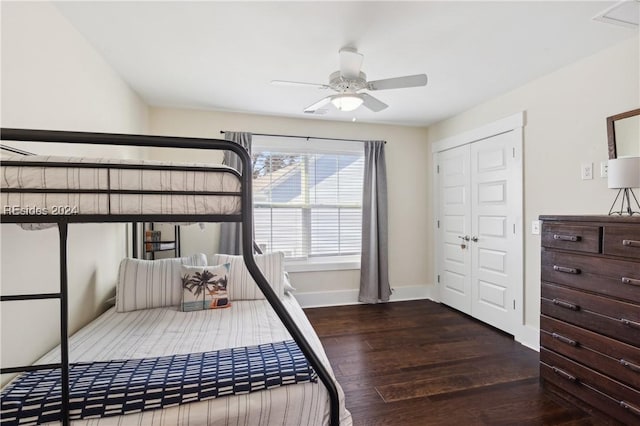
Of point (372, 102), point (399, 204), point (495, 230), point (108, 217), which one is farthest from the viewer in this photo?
point (399, 204)

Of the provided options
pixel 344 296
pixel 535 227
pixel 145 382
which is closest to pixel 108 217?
pixel 145 382

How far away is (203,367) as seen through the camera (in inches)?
55.2

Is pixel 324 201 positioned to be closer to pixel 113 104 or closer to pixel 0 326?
pixel 113 104

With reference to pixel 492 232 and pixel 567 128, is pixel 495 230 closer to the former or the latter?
pixel 492 232

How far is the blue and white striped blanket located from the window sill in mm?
2321

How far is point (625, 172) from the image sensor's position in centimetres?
194

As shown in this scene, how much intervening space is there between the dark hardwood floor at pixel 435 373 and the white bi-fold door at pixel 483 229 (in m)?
0.31

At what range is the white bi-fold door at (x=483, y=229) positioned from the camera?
9.84 ft

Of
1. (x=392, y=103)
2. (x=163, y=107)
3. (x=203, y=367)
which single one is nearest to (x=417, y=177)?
(x=392, y=103)

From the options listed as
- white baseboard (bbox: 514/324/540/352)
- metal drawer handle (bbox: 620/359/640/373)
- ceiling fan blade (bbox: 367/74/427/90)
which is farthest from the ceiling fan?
white baseboard (bbox: 514/324/540/352)

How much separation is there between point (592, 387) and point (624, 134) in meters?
1.69

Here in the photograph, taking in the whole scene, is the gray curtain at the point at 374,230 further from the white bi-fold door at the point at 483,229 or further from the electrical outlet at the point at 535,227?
the electrical outlet at the point at 535,227

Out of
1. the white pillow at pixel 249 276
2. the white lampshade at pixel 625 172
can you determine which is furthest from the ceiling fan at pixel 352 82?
the white pillow at pixel 249 276

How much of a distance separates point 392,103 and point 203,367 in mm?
3007
